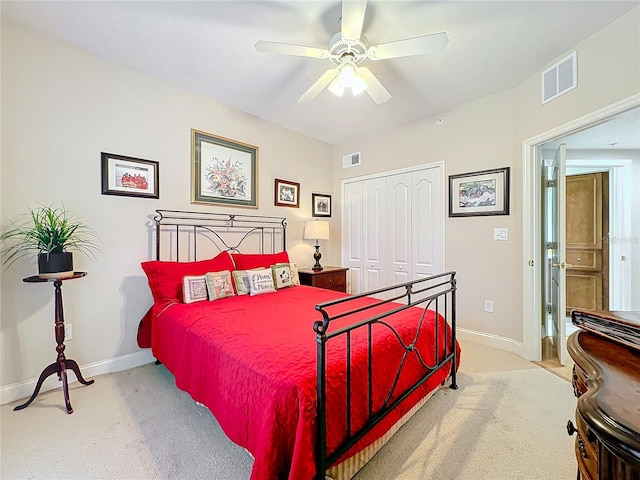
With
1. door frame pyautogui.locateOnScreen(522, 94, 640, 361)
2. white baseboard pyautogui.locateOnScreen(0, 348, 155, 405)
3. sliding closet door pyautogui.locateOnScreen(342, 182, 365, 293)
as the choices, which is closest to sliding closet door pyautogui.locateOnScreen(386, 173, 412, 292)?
sliding closet door pyautogui.locateOnScreen(342, 182, 365, 293)

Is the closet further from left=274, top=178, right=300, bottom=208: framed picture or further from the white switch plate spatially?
left=274, top=178, right=300, bottom=208: framed picture

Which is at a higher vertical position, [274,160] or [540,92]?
[540,92]

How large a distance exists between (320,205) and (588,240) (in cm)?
394

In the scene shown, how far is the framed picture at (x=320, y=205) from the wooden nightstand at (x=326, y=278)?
96cm

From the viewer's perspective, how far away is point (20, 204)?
2.09 meters

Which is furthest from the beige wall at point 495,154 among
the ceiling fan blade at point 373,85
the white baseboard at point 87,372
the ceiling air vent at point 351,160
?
the white baseboard at point 87,372

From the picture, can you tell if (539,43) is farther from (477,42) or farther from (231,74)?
(231,74)

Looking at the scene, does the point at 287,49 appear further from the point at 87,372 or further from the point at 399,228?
the point at 87,372

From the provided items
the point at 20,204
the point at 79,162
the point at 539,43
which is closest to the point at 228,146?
the point at 79,162

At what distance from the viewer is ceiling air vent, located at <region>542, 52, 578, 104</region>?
223 centimetres

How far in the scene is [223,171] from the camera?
10.7ft

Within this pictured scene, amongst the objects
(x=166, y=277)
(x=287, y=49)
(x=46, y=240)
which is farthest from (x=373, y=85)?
(x=46, y=240)

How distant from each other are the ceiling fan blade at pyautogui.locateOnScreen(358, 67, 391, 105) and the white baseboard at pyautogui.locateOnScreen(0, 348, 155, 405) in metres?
3.17

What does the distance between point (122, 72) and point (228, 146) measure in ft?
3.73
